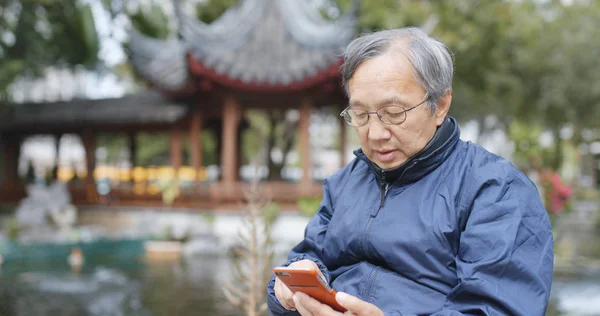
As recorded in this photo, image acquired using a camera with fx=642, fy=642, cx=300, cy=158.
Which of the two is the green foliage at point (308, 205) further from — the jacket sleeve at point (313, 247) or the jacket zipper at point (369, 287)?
the jacket zipper at point (369, 287)

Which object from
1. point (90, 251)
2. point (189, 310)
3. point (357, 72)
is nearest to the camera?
point (357, 72)

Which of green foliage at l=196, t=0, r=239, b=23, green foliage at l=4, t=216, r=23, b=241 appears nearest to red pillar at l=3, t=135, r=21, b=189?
green foliage at l=4, t=216, r=23, b=241

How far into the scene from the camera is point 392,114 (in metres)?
1.58

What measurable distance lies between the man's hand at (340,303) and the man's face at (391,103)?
1.26 ft

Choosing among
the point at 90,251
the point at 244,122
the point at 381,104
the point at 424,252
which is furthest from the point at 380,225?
the point at 244,122

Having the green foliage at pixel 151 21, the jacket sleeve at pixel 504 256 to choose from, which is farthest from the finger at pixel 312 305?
the green foliage at pixel 151 21

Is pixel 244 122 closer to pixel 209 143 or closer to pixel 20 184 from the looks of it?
pixel 20 184


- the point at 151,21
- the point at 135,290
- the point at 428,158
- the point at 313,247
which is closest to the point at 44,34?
the point at 151,21

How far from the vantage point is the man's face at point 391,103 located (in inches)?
61.2

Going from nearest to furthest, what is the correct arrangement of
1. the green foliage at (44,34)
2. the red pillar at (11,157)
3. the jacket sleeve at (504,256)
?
the jacket sleeve at (504,256)
the green foliage at (44,34)
the red pillar at (11,157)

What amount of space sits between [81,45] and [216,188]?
6595mm

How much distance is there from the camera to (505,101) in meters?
22.9

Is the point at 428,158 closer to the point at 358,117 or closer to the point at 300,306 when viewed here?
the point at 358,117

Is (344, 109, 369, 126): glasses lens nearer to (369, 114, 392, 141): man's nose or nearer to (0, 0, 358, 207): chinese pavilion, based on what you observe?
(369, 114, 392, 141): man's nose
